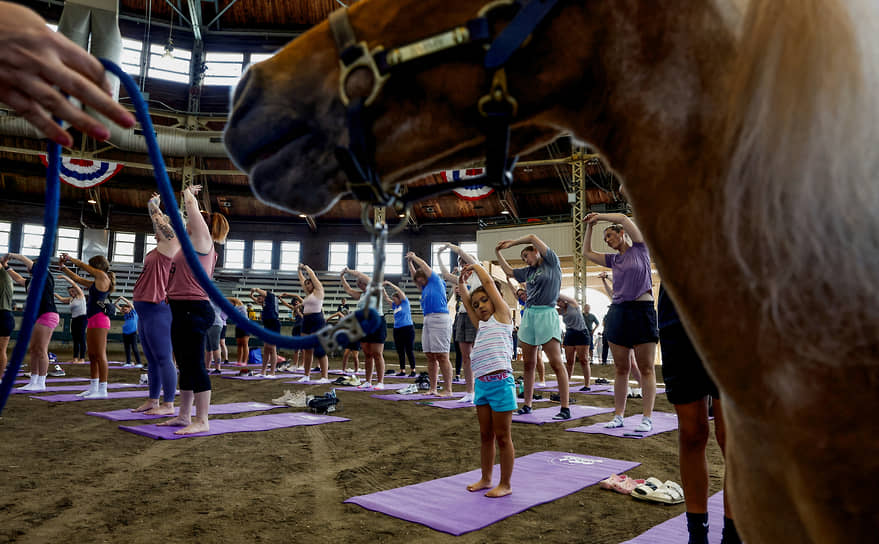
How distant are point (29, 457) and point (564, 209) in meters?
17.7

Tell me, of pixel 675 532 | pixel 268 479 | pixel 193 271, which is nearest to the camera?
pixel 193 271

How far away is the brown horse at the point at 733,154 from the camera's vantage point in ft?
1.48

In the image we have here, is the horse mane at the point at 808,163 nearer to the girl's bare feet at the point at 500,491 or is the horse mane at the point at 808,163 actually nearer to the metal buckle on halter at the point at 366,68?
the metal buckle on halter at the point at 366,68

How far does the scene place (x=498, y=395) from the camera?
95.3 inches

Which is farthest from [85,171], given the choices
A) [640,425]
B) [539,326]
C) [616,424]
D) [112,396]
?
[640,425]

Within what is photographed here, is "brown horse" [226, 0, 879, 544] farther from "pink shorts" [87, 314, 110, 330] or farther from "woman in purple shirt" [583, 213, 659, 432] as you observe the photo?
"pink shorts" [87, 314, 110, 330]

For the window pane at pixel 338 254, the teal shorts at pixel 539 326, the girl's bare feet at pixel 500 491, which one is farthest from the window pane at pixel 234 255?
the girl's bare feet at pixel 500 491

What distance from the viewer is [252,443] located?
3.42 metres

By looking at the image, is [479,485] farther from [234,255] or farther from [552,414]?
[234,255]

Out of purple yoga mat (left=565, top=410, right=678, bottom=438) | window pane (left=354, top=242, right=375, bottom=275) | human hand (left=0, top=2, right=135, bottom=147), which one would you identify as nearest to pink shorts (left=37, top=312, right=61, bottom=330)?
purple yoga mat (left=565, top=410, right=678, bottom=438)

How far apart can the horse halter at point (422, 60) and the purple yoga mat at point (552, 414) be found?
3.94 metres

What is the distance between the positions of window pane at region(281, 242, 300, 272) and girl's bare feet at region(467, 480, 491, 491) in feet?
60.7

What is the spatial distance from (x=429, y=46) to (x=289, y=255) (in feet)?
66.9

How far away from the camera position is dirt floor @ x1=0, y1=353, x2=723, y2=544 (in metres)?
1.91
